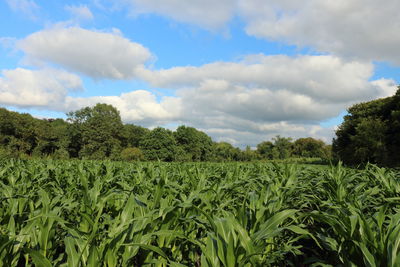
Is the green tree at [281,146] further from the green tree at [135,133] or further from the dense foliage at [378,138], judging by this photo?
the green tree at [135,133]

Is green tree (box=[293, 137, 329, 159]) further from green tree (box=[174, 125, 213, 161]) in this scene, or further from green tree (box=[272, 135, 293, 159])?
green tree (box=[174, 125, 213, 161])

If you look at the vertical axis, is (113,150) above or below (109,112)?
below

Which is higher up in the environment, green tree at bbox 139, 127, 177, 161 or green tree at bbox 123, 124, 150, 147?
green tree at bbox 123, 124, 150, 147

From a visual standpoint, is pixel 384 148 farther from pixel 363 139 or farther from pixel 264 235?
pixel 264 235

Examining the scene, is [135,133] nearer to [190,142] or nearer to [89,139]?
[190,142]

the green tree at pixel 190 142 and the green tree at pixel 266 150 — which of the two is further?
the green tree at pixel 266 150

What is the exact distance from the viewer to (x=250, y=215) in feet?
7.75

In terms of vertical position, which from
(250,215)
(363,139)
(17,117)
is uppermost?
(17,117)

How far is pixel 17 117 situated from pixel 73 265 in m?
64.3

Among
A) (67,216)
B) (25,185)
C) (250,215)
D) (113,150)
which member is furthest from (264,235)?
(113,150)

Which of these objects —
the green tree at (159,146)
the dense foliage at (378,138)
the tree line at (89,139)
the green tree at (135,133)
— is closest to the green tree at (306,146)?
the tree line at (89,139)

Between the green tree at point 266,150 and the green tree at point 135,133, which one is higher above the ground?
the green tree at point 135,133

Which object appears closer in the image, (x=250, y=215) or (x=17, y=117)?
(x=250, y=215)

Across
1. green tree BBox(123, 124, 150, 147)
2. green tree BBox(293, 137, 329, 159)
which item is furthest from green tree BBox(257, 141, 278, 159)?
green tree BBox(123, 124, 150, 147)
